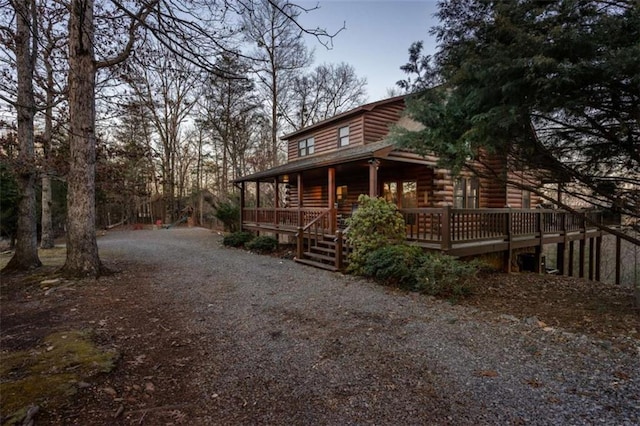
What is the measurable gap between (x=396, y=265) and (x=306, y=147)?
11.5 m

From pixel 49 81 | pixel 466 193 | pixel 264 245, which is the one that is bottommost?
pixel 264 245

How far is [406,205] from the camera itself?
496 inches

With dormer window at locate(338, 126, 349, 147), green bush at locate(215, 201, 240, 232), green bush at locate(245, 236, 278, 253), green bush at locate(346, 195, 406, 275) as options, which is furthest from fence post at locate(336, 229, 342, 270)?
green bush at locate(215, 201, 240, 232)

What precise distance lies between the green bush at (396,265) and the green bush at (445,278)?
206mm

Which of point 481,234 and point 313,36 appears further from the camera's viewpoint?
point 481,234

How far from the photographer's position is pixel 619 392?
2.77 meters

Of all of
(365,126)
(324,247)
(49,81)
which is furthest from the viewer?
(365,126)

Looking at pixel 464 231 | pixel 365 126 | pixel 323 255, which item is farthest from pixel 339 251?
pixel 365 126

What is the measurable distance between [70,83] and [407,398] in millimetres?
8955

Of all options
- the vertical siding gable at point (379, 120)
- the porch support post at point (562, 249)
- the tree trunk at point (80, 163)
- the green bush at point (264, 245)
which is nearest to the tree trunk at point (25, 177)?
the tree trunk at point (80, 163)

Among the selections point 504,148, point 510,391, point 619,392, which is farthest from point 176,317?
point 504,148

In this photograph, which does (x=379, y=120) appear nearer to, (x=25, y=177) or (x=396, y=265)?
(x=396, y=265)

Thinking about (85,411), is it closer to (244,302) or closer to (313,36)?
(244,302)

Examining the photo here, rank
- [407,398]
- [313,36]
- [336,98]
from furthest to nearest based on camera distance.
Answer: [336,98] < [313,36] < [407,398]
